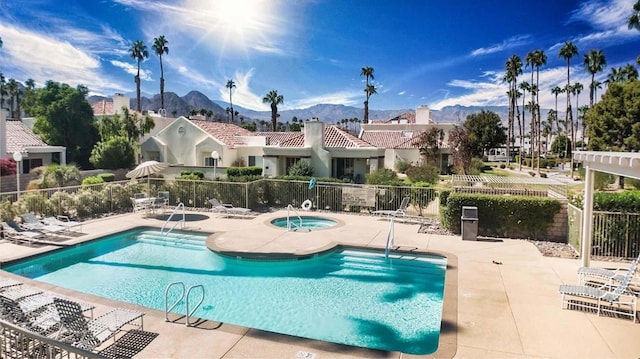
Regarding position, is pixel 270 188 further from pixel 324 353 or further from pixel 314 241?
pixel 324 353

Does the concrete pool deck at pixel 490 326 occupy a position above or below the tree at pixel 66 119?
below

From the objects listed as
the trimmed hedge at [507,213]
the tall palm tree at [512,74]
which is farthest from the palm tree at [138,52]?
the trimmed hedge at [507,213]

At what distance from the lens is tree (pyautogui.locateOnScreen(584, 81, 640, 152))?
35.8 metres

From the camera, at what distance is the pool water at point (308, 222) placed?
17.7 m

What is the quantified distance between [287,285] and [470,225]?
752 centimetres

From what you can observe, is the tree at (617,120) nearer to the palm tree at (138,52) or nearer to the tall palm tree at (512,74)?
the tall palm tree at (512,74)

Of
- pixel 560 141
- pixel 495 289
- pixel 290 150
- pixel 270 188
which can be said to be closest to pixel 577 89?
pixel 560 141

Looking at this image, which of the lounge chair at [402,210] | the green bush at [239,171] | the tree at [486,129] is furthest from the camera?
the tree at [486,129]

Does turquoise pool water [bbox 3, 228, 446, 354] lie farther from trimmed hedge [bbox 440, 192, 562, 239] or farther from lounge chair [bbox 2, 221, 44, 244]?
trimmed hedge [bbox 440, 192, 562, 239]

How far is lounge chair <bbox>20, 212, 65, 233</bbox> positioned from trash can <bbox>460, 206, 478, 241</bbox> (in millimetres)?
14723

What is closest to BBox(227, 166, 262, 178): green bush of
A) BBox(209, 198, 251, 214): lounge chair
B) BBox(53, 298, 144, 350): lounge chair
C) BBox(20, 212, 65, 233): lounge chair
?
BBox(209, 198, 251, 214): lounge chair

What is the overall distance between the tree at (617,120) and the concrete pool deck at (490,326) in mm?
31866

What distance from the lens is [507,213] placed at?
14.9m

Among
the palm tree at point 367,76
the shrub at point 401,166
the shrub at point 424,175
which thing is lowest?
the shrub at point 424,175
